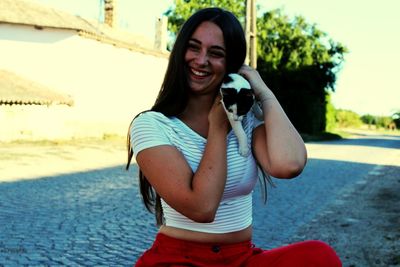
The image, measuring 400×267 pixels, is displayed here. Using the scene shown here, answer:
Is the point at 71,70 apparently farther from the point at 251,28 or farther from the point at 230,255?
the point at 230,255

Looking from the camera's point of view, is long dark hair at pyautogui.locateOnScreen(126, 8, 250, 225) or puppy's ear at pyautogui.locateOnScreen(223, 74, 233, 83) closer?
puppy's ear at pyautogui.locateOnScreen(223, 74, 233, 83)

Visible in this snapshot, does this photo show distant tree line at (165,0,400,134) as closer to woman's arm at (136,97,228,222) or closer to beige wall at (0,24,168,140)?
beige wall at (0,24,168,140)

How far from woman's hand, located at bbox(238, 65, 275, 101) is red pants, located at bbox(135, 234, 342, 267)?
70cm

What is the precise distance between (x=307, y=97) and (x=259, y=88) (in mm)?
41915

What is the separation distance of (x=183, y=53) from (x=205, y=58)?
0.10 meters

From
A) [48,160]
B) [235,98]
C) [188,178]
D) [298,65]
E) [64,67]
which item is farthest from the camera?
[298,65]

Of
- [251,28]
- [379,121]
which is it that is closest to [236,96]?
[251,28]

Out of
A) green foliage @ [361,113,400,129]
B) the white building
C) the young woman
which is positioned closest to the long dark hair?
the young woman

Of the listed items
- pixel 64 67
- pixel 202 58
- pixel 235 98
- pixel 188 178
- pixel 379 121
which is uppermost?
pixel 202 58

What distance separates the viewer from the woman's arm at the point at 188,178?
81.4 inches

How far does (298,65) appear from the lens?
142ft

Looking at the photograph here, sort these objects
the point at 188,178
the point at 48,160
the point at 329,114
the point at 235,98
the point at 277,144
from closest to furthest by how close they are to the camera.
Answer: the point at 188,178 < the point at 235,98 < the point at 277,144 < the point at 48,160 < the point at 329,114

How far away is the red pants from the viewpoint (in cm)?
210

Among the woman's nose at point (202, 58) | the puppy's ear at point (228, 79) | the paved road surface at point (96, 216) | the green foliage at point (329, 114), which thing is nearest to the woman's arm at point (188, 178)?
the puppy's ear at point (228, 79)
